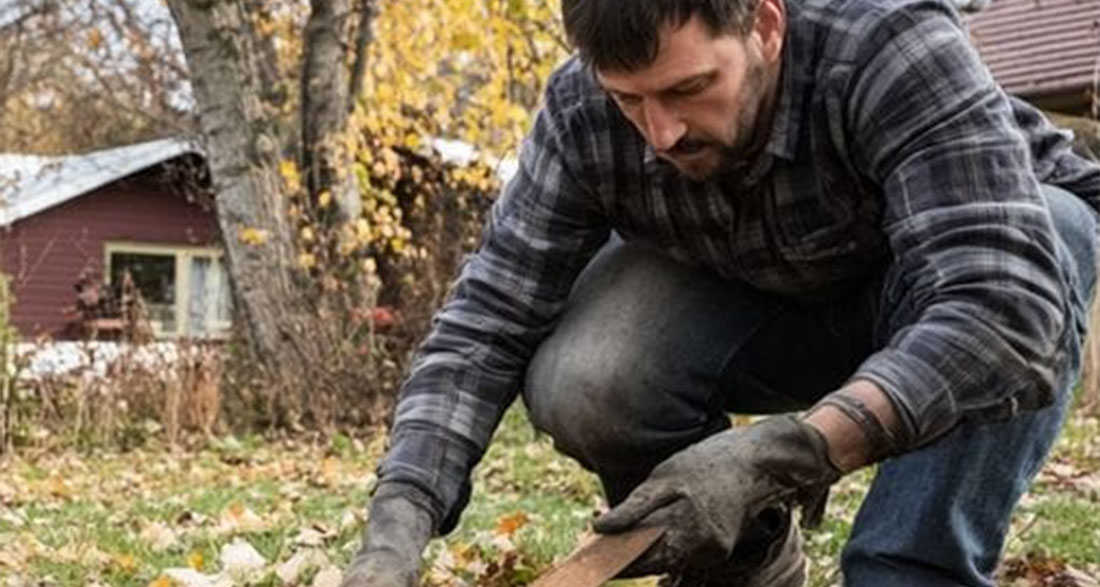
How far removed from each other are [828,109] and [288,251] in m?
9.42

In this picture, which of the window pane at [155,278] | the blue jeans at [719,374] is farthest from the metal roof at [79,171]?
the blue jeans at [719,374]

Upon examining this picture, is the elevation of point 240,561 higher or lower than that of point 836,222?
lower

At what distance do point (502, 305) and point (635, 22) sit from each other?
721mm

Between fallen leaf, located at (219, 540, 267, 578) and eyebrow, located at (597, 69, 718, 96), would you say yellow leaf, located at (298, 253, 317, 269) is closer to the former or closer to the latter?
fallen leaf, located at (219, 540, 267, 578)

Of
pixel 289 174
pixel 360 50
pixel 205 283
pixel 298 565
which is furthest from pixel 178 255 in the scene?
pixel 298 565

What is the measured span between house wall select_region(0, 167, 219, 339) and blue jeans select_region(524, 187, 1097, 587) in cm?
2486

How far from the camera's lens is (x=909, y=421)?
8.00ft

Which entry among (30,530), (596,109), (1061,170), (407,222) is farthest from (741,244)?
(407,222)

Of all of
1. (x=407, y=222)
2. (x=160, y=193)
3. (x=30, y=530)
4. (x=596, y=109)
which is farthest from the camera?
(x=160, y=193)

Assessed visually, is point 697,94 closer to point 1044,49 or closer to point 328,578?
point 328,578

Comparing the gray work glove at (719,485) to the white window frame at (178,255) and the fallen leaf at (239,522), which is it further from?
the white window frame at (178,255)

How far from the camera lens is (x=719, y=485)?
7.88 feet

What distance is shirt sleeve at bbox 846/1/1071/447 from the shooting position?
2.44m

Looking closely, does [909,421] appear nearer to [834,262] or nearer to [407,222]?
[834,262]
